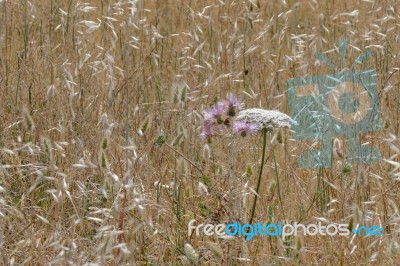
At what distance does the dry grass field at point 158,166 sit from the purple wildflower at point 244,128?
0.19ft

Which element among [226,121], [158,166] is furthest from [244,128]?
[158,166]

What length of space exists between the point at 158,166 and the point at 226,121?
566mm

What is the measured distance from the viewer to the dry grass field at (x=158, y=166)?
1884 mm

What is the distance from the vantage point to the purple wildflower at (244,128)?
6.44ft

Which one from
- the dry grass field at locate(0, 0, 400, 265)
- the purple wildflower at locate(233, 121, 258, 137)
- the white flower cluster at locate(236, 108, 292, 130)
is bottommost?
the dry grass field at locate(0, 0, 400, 265)

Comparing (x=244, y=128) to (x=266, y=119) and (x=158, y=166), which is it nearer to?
(x=266, y=119)

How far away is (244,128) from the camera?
6.44ft

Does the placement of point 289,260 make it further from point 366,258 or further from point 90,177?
point 90,177

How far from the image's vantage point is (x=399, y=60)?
2.97 m

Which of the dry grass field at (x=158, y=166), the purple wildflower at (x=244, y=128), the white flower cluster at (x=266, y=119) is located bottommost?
the dry grass field at (x=158, y=166)

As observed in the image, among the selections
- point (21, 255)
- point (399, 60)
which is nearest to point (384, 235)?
point (21, 255)

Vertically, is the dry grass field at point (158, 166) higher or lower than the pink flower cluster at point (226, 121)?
lower

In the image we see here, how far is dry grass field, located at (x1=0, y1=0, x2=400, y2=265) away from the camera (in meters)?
1.88

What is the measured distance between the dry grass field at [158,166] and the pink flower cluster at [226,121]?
54 millimetres
